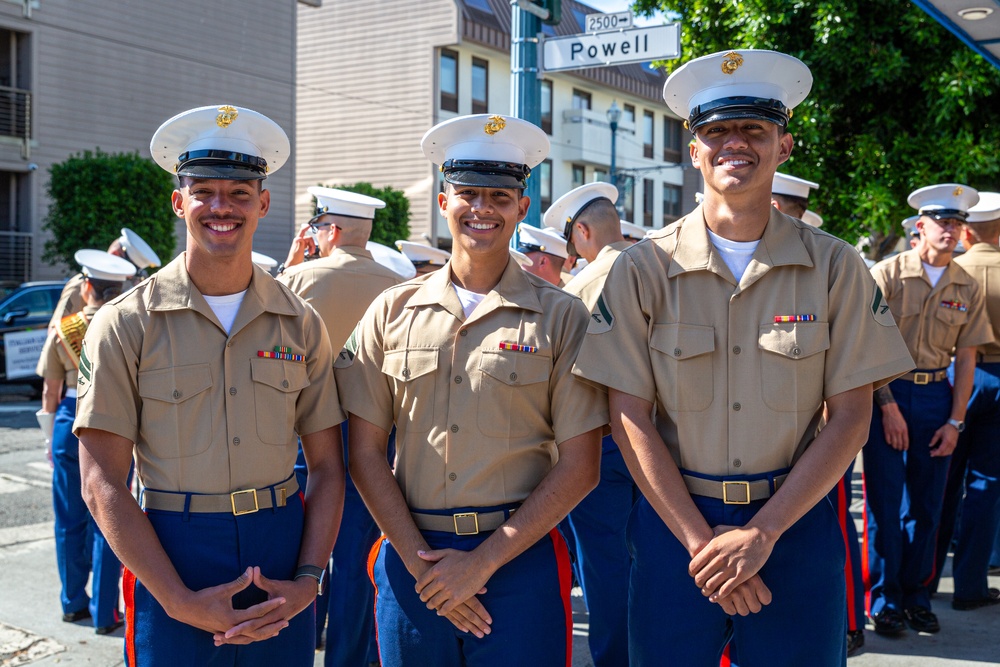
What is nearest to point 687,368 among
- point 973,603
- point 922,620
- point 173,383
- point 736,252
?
point 736,252

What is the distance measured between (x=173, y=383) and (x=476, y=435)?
35.0 inches

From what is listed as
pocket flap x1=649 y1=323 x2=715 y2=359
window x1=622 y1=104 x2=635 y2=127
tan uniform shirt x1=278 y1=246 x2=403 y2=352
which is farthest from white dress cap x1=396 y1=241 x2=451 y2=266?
window x1=622 y1=104 x2=635 y2=127

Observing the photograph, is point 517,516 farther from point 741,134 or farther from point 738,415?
point 741,134

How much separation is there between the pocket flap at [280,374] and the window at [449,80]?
86.6 feet

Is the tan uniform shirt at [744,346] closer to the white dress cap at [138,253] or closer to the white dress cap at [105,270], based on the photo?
the white dress cap at [105,270]

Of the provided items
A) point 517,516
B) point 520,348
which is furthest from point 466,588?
point 520,348

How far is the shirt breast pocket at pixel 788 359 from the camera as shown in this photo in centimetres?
280

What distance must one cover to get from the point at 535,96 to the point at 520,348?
357 cm

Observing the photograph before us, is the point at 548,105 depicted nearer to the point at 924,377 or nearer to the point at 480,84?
the point at 480,84

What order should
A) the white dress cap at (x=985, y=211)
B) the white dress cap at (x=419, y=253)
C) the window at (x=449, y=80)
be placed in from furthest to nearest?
the window at (x=449, y=80) → the white dress cap at (x=419, y=253) → the white dress cap at (x=985, y=211)

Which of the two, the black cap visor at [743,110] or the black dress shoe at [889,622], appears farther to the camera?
the black dress shoe at [889,622]

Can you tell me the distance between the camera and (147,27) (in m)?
21.8

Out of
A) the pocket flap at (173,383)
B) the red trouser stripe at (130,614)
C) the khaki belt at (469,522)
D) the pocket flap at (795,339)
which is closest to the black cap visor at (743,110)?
the pocket flap at (795,339)

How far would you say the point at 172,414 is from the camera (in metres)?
2.74
